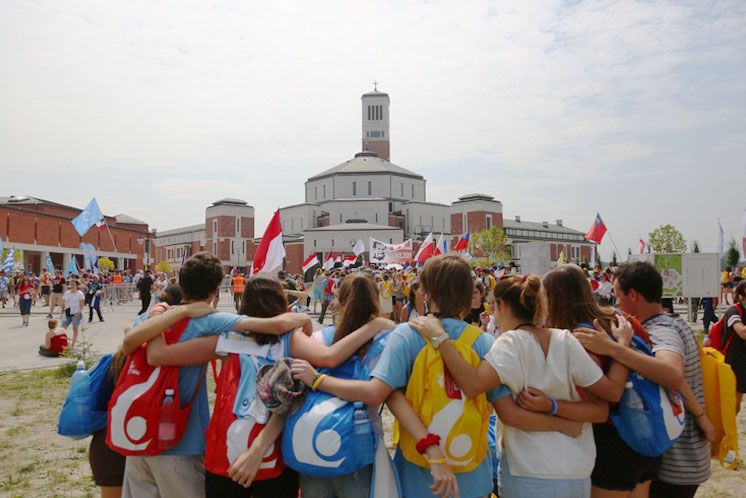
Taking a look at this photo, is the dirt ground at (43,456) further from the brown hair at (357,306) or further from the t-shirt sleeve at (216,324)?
the brown hair at (357,306)

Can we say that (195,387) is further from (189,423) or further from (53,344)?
(53,344)

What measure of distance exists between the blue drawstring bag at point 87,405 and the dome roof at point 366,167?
93068 mm

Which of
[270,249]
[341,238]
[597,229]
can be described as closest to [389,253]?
[597,229]

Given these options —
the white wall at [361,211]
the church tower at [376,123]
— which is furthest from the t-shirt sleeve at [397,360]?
the church tower at [376,123]

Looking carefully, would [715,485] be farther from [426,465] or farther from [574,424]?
[426,465]

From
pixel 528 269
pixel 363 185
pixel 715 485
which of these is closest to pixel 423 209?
pixel 363 185

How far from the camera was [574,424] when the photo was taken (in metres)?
3.03

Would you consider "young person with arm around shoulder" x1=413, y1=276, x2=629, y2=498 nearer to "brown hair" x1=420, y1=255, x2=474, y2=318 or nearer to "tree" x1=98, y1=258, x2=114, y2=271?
"brown hair" x1=420, y1=255, x2=474, y2=318

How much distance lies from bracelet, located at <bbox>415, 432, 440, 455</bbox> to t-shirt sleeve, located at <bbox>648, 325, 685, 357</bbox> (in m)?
1.35

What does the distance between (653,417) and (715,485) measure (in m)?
3.42

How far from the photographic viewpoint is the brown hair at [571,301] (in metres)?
3.27

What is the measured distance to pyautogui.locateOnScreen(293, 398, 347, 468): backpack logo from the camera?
2914mm

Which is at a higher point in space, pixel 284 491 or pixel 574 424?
pixel 574 424

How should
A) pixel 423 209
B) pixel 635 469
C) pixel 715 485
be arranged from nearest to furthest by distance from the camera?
pixel 635 469 → pixel 715 485 → pixel 423 209
